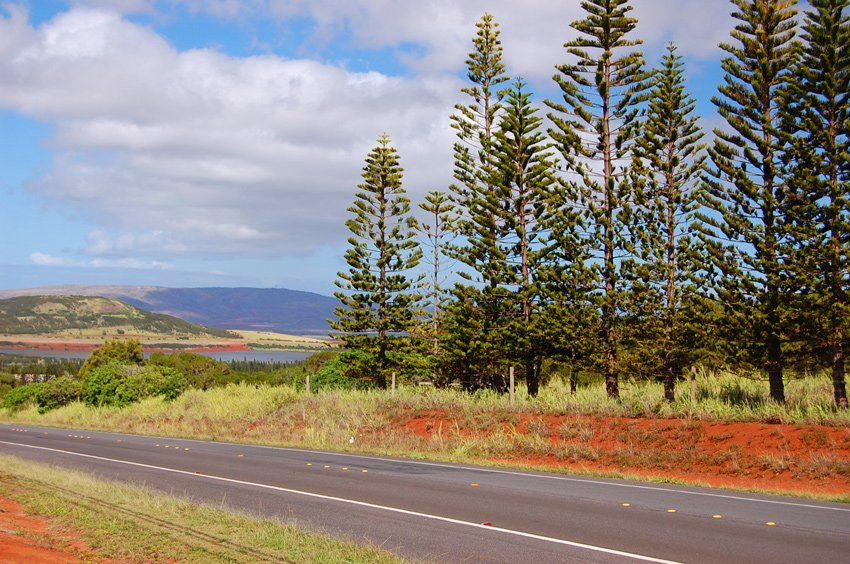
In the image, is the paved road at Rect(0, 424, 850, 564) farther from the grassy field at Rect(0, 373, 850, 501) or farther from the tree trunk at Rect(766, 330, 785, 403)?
the tree trunk at Rect(766, 330, 785, 403)

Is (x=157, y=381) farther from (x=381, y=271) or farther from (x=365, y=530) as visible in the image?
(x=365, y=530)

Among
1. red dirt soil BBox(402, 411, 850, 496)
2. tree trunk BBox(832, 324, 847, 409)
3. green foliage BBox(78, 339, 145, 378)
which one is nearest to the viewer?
red dirt soil BBox(402, 411, 850, 496)

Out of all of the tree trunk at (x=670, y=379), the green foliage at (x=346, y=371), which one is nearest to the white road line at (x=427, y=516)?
the tree trunk at (x=670, y=379)

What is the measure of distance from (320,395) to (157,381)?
522 inches

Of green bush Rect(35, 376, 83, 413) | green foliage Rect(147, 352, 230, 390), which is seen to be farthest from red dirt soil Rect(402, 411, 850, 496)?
green foliage Rect(147, 352, 230, 390)

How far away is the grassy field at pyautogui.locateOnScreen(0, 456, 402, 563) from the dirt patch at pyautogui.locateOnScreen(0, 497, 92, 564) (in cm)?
11

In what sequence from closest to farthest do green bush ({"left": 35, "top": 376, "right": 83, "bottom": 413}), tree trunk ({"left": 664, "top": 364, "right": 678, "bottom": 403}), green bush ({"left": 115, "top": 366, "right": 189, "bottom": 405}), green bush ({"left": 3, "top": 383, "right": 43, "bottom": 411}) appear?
1. tree trunk ({"left": 664, "top": 364, "right": 678, "bottom": 403})
2. green bush ({"left": 115, "top": 366, "right": 189, "bottom": 405})
3. green bush ({"left": 35, "top": 376, "right": 83, "bottom": 413})
4. green bush ({"left": 3, "top": 383, "right": 43, "bottom": 411})

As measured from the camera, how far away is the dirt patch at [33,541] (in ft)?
24.6

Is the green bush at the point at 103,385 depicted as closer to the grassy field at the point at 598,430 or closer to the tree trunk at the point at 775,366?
the grassy field at the point at 598,430

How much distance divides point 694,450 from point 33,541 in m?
12.6

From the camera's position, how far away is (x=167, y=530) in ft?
30.3

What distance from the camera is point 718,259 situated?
2203 cm

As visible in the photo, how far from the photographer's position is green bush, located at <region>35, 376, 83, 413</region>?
142 feet

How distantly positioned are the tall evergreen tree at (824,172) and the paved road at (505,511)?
9779 mm
